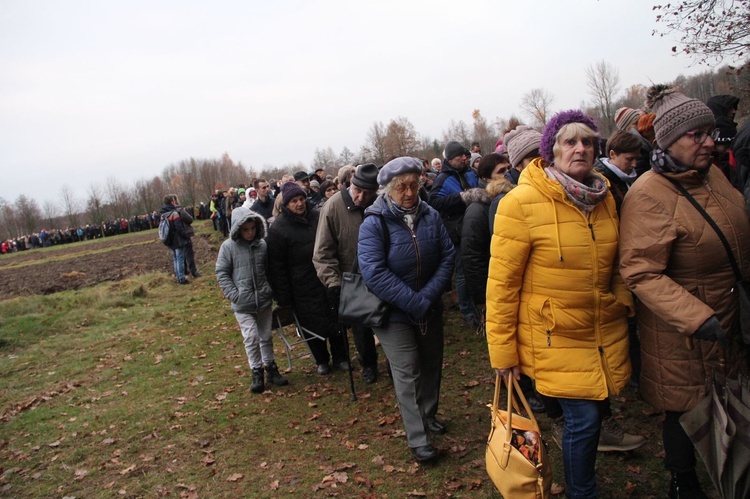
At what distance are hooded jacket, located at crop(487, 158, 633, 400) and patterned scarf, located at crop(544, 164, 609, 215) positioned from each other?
0.12 ft

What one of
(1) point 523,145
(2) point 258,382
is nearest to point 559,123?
(1) point 523,145

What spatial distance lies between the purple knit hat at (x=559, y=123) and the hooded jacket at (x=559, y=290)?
0.13 m

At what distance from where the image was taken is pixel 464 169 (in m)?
7.32

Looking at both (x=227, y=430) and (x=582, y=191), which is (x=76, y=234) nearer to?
(x=227, y=430)

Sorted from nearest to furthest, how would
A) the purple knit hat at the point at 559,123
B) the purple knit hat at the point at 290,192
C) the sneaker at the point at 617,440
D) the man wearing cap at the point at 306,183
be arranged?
the purple knit hat at the point at 559,123 → the sneaker at the point at 617,440 → the purple knit hat at the point at 290,192 → the man wearing cap at the point at 306,183

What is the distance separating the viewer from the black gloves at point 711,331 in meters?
2.69

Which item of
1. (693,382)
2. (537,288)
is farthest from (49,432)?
(693,382)

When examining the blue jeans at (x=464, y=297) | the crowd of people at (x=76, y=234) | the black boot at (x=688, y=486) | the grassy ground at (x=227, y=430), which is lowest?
the grassy ground at (x=227, y=430)

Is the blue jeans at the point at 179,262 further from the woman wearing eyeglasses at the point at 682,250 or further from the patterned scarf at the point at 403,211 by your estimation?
the woman wearing eyeglasses at the point at 682,250

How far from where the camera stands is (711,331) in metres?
2.70

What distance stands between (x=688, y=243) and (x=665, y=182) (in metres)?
0.37

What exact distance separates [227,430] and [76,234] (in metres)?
63.9

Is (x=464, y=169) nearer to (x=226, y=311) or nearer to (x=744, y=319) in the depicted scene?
(x=744, y=319)

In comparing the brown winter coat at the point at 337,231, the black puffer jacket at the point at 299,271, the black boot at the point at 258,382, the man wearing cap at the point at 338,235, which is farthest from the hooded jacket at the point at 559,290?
the black boot at the point at 258,382
